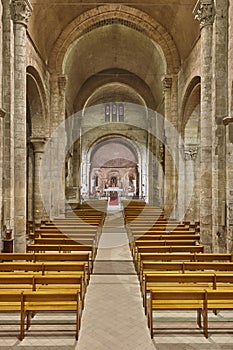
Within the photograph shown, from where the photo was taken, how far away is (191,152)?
18922mm

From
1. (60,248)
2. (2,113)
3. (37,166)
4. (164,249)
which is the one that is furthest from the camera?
(37,166)

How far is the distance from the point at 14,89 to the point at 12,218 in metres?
4.02

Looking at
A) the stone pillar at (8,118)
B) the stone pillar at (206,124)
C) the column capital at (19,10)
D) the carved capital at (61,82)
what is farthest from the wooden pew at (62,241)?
the carved capital at (61,82)

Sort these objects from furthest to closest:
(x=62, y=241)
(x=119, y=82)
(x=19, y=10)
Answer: (x=119, y=82) → (x=19, y=10) → (x=62, y=241)

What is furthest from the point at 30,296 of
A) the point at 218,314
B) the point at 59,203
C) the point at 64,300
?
the point at 59,203

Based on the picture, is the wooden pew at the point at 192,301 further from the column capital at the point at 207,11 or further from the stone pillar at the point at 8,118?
the column capital at the point at 207,11

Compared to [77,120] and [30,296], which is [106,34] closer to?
[77,120]

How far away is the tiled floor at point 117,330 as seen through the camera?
575 centimetres

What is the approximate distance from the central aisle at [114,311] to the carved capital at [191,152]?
8.25 metres

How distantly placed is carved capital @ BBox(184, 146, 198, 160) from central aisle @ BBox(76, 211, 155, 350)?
8247 mm

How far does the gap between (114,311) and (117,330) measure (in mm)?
935

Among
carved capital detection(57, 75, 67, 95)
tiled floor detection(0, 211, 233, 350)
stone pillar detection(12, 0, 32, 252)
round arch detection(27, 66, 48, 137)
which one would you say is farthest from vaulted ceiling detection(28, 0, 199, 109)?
tiled floor detection(0, 211, 233, 350)

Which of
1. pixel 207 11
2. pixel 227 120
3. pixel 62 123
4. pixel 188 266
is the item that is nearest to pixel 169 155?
pixel 62 123

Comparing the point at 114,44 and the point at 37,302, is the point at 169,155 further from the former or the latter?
the point at 37,302
